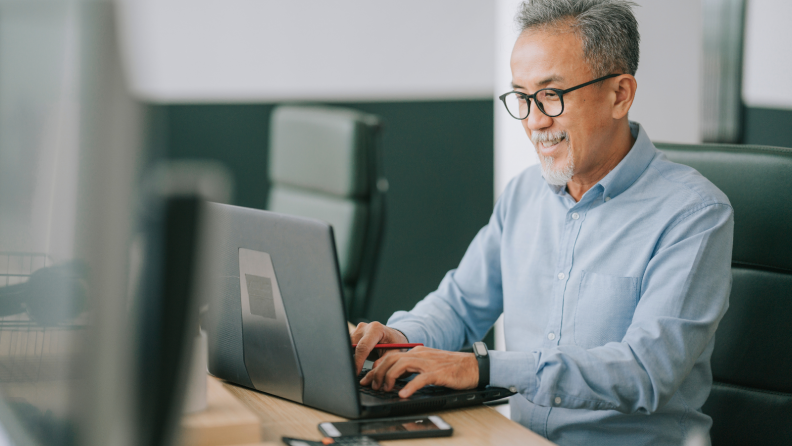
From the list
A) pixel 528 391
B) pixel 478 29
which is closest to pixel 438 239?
pixel 478 29

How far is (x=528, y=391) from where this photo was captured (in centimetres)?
112

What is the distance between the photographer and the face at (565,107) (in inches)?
52.6

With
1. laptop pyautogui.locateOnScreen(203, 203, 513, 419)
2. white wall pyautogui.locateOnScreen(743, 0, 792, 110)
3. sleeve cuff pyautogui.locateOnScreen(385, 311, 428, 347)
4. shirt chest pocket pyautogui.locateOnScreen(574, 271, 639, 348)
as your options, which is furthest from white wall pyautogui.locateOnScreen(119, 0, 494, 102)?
shirt chest pocket pyautogui.locateOnScreen(574, 271, 639, 348)

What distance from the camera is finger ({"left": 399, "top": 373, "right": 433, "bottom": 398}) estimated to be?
3.40 feet

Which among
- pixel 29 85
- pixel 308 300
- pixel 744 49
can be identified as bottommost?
pixel 308 300

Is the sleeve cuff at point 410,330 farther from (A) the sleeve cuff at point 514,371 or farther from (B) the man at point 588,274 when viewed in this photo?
(A) the sleeve cuff at point 514,371

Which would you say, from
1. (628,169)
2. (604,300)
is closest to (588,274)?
(604,300)

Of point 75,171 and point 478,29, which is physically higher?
point 478,29

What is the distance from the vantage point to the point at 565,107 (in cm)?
135

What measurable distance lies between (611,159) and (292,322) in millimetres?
745

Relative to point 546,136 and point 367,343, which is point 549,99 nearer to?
point 546,136

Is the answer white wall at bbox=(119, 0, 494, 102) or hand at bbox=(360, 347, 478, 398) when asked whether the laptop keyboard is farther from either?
white wall at bbox=(119, 0, 494, 102)

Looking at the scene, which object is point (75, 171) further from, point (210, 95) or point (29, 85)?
point (210, 95)

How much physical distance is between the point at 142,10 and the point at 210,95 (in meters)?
2.71
